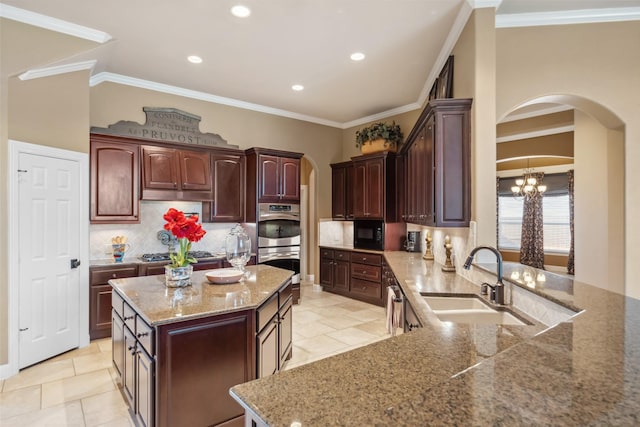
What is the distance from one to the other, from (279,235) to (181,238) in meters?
2.85

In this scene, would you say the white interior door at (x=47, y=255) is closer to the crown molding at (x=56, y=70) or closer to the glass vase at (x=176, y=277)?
the crown molding at (x=56, y=70)

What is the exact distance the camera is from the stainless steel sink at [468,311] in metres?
2.06

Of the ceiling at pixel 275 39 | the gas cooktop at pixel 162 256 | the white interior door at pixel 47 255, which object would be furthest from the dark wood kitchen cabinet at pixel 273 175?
the white interior door at pixel 47 255

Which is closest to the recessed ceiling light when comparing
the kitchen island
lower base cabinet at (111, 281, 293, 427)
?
the kitchen island

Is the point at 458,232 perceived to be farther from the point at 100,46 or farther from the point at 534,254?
the point at 534,254

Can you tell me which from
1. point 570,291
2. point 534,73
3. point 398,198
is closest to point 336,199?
point 398,198

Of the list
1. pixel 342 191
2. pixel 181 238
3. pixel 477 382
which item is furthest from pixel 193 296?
pixel 342 191

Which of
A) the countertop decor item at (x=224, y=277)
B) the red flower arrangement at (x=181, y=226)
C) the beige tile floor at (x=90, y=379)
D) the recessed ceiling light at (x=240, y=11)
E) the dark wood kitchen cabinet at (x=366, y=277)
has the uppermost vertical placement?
the recessed ceiling light at (x=240, y=11)

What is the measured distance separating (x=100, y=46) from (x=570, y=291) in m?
4.60

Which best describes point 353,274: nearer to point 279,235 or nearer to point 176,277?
point 279,235

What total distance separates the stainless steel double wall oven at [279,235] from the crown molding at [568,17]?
369 centimetres

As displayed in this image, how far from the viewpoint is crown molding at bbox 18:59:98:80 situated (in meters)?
3.27

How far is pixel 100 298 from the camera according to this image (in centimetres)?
394

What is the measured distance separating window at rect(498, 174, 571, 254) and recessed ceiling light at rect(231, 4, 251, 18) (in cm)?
877
